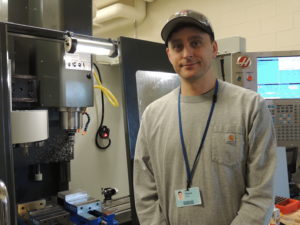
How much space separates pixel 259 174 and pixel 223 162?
12 cm

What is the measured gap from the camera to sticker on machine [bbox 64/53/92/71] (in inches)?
53.8

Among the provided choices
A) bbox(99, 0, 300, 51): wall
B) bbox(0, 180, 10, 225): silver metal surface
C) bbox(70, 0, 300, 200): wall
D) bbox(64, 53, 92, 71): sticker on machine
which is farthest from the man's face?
bbox(99, 0, 300, 51): wall

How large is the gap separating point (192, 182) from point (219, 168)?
0.11 meters

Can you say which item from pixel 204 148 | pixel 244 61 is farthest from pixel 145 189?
pixel 244 61

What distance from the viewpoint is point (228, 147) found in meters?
0.97

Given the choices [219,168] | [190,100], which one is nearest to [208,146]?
[219,168]

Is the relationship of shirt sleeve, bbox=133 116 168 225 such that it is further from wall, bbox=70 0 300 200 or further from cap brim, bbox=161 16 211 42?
wall, bbox=70 0 300 200

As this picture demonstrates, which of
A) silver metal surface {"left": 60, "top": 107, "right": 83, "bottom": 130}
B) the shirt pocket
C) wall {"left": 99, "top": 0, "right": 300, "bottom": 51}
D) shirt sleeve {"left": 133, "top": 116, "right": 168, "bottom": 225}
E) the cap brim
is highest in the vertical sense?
wall {"left": 99, "top": 0, "right": 300, "bottom": 51}

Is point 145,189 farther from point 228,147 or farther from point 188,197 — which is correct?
point 228,147

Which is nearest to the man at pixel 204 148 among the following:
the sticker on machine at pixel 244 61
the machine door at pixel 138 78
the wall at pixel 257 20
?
the machine door at pixel 138 78

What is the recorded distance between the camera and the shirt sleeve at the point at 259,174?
929 millimetres

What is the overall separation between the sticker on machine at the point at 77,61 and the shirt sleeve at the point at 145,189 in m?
0.48

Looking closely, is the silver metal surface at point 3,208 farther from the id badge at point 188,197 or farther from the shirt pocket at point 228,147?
the shirt pocket at point 228,147

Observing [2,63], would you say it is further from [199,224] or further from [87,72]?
[199,224]
